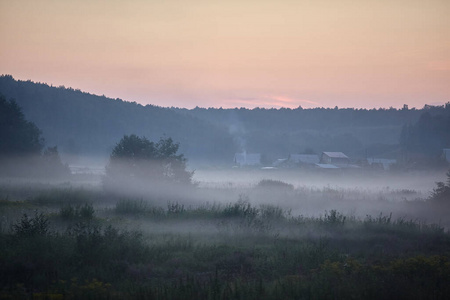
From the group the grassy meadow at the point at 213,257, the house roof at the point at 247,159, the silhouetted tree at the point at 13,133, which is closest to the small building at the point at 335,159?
the house roof at the point at 247,159

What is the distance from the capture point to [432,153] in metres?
83.1

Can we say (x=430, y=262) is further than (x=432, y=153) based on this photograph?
No

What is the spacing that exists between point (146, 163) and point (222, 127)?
112 meters

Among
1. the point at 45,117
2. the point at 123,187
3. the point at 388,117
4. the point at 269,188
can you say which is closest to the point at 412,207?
the point at 269,188

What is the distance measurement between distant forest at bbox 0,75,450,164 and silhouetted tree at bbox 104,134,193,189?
63.3 meters

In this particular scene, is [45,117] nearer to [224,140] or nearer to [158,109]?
[158,109]

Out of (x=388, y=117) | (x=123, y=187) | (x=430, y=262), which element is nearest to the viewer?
(x=430, y=262)

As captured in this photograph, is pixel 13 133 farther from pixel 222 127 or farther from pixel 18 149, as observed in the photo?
pixel 222 127

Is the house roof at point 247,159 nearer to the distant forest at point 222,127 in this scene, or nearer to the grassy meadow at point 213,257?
the distant forest at point 222,127

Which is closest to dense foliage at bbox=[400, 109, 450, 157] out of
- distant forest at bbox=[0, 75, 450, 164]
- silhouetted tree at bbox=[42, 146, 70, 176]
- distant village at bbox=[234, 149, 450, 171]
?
distant forest at bbox=[0, 75, 450, 164]

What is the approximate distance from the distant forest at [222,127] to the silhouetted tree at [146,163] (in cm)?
6329

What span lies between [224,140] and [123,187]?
8931cm

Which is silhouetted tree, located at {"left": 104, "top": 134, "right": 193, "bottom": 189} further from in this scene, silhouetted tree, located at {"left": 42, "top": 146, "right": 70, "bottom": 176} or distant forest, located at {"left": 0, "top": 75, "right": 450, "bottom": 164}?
distant forest, located at {"left": 0, "top": 75, "right": 450, "bottom": 164}

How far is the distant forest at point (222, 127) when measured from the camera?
100m
